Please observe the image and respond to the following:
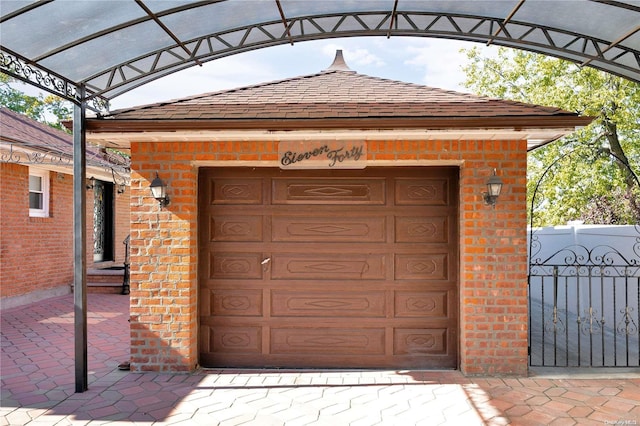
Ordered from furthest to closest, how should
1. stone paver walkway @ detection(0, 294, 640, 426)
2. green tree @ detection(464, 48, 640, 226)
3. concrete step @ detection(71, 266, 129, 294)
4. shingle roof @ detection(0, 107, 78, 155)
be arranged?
green tree @ detection(464, 48, 640, 226) → concrete step @ detection(71, 266, 129, 294) → shingle roof @ detection(0, 107, 78, 155) → stone paver walkway @ detection(0, 294, 640, 426)

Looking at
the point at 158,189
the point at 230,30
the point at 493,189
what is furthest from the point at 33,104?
the point at 493,189

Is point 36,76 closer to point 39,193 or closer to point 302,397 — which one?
point 302,397

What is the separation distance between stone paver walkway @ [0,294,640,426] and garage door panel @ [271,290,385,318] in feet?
2.19

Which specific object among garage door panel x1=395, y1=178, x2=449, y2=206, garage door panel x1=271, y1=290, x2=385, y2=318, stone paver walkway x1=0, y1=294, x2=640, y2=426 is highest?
garage door panel x1=395, y1=178, x2=449, y2=206

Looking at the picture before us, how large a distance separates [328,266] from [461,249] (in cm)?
155

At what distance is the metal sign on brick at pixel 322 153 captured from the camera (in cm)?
488

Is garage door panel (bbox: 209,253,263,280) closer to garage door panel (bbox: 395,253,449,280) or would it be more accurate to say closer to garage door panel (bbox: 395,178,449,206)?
garage door panel (bbox: 395,253,449,280)

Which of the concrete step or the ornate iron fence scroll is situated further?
the concrete step

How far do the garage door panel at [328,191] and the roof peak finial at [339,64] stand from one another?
261cm

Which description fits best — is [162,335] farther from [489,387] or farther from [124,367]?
[489,387]

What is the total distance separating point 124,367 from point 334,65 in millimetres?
5324

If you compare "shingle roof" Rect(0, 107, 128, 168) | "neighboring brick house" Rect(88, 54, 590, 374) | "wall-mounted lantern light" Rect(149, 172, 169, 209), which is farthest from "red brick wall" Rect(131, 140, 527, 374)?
"shingle roof" Rect(0, 107, 128, 168)

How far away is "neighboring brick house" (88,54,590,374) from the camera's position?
476 centimetres

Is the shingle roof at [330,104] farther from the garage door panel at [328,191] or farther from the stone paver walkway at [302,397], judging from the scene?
the stone paver walkway at [302,397]
